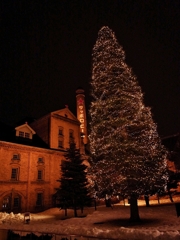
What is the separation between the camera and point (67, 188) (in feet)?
73.7

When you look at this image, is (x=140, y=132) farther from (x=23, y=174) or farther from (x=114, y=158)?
(x=23, y=174)

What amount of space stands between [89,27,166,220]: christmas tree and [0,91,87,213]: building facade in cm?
1369

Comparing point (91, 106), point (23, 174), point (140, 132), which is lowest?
point (23, 174)

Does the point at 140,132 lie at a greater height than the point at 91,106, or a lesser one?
lesser

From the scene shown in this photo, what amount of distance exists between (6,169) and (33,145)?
15.9 feet

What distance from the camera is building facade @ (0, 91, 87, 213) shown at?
962 inches

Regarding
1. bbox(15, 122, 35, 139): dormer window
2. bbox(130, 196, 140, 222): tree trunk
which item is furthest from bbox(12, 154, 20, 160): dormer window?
bbox(130, 196, 140, 222): tree trunk

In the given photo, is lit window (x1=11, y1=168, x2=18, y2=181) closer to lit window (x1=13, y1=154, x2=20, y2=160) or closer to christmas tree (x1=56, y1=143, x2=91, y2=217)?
lit window (x1=13, y1=154, x2=20, y2=160)

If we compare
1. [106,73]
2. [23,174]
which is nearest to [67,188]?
[23,174]

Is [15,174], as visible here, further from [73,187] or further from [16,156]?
[73,187]

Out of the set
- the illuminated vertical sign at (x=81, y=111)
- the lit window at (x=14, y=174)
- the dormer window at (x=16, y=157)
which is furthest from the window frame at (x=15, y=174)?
the illuminated vertical sign at (x=81, y=111)

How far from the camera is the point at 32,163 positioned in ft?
89.2

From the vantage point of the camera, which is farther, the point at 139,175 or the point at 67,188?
the point at 67,188

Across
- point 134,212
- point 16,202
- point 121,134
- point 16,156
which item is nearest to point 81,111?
point 16,156
